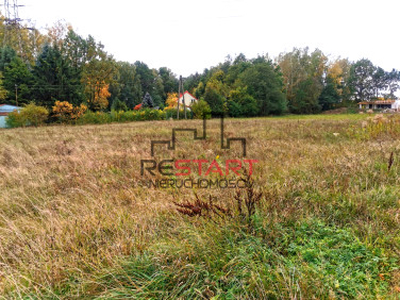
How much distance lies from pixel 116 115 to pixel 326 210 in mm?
27858

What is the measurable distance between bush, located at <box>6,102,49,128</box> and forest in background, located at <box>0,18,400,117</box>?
6.01m

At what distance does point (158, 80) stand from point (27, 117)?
49.7 metres

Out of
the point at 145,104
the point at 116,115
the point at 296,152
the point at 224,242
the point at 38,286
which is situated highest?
the point at 145,104

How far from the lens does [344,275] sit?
55.9 inches

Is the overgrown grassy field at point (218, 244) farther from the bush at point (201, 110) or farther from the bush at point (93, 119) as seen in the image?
the bush at point (201, 110)

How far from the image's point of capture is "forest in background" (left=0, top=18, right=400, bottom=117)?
28.8 m

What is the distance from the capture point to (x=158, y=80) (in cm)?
6744

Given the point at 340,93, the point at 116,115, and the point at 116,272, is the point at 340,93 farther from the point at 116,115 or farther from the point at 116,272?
the point at 116,272

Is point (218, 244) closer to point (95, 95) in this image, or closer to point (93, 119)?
point (93, 119)

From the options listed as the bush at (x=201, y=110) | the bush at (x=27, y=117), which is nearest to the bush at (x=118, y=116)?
the bush at (x=27, y=117)

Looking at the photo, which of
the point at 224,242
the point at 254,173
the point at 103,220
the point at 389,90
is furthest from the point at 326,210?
the point at 389,90

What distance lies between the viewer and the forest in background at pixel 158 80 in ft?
94.5

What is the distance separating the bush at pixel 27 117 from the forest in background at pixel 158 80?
601cm

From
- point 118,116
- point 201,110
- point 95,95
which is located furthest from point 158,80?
point 118,116
